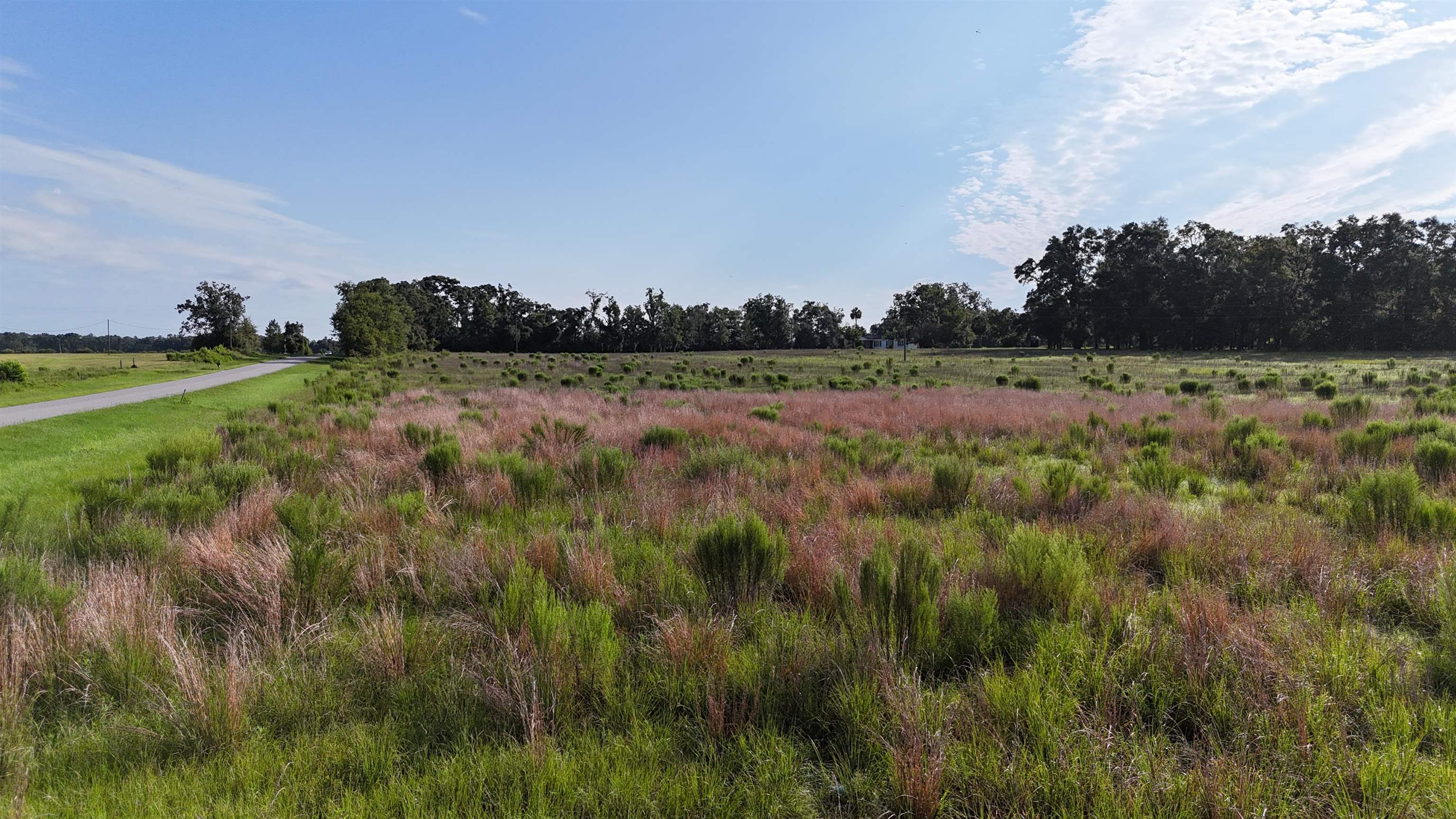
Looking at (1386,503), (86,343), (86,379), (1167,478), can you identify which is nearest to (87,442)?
(1167,478)

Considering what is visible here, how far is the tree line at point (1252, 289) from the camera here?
61375 mm

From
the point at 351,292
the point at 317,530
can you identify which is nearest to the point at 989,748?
the point at 317,530

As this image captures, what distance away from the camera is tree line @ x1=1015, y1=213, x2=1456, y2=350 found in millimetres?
61375

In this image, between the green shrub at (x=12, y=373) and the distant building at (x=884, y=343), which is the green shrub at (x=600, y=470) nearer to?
the green shrub at (x=12, y=373)

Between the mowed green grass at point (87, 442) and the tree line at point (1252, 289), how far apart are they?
93.8 meters

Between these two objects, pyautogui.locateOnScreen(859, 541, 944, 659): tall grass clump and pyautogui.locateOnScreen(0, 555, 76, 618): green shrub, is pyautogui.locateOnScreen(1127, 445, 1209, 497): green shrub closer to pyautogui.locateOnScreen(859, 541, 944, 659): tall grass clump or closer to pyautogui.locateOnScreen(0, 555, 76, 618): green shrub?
pyautogui.locateOnScreen(859, 541, 944, 659): tall grass clump

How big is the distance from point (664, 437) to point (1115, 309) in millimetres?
93093

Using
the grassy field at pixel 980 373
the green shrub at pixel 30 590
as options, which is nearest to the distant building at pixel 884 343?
the grassy field at pixel 980 373

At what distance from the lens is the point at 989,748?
225cm

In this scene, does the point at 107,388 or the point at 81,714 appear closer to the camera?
the point at 81,714

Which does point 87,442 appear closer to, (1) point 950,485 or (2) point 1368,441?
(1) point 950,485

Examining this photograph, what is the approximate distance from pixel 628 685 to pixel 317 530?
153 inches

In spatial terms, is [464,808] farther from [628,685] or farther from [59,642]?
[59,642]

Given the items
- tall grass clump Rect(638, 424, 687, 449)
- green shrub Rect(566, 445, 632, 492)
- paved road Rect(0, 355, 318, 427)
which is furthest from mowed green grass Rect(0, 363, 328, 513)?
tall grass clump Rect(638, 424, 687, 449)
